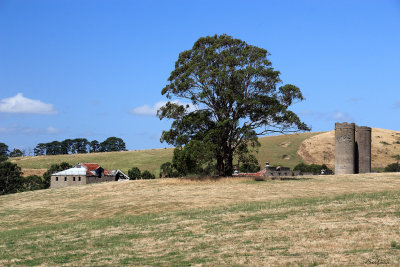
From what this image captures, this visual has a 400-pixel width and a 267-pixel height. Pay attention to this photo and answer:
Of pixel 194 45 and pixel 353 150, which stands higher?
pixel 194 45

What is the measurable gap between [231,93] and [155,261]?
34132 millimetres

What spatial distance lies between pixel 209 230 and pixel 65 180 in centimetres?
8242

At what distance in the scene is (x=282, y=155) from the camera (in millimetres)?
145625

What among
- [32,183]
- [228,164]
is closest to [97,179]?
[32,183]

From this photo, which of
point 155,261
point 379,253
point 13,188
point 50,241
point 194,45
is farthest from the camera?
point 13,188

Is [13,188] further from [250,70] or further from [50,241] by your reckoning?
[50,241]

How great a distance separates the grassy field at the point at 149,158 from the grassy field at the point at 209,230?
88205mm

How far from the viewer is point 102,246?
78.2 ft

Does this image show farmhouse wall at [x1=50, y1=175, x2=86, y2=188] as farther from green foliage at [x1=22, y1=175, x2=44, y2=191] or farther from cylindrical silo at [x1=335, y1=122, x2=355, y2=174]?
cylindrical silo at [x1=335, y1=122, x2=355, y2=174]

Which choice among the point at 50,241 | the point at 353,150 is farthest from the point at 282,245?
the point at 353,150

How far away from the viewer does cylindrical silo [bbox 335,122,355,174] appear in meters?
77.1

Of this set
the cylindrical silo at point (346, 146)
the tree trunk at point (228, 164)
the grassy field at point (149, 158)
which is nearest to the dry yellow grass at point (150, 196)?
the tree trunk at point (228, 164)

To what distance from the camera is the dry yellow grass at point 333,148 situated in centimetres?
13525

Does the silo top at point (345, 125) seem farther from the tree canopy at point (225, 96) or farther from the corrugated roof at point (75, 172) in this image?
the corrugated roof at point (75, 172)
